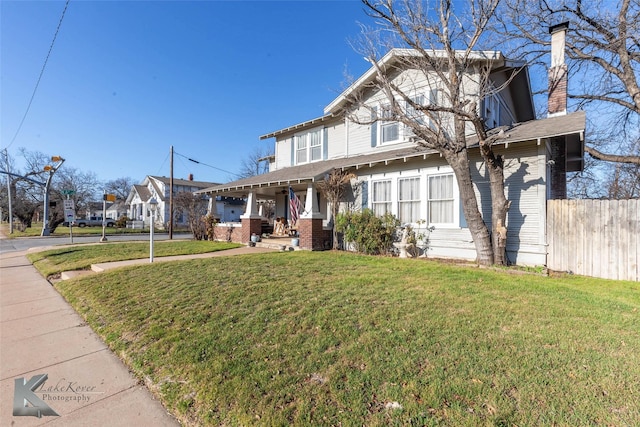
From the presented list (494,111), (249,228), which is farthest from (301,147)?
(494,111)

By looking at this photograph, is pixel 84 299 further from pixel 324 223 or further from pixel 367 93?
pixel 367 93

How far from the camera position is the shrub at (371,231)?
33.5ft

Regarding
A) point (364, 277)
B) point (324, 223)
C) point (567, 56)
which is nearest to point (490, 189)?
point (364, 277)

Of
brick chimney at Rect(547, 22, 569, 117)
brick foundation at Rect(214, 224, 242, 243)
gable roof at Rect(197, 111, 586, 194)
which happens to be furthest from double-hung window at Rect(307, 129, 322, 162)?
brick chimney at Rect(547, 22, 569, 117)

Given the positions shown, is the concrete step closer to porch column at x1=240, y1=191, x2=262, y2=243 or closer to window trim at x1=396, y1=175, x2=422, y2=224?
porch column at x1=240, y1=191, x2=262, y2=243

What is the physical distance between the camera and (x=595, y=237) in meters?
7.36

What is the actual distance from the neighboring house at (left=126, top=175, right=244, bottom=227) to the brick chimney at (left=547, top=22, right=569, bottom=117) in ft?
108

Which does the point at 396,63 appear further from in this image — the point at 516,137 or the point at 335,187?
the point at 516,137

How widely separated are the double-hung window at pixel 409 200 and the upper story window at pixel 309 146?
518 cm

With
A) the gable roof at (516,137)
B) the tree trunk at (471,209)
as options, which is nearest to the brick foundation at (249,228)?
the gable roof at (516,137)

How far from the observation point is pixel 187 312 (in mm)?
4586

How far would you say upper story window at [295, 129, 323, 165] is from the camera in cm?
1445

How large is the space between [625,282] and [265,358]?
8258 mm

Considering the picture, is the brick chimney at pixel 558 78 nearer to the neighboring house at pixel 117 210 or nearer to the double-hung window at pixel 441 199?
the double-hung window at pixel 441 199
